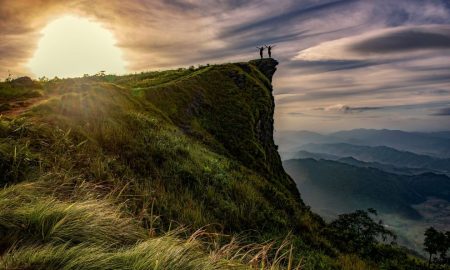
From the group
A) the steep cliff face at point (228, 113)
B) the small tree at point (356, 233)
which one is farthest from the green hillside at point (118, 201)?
the steep cliff face at point (228, 113)

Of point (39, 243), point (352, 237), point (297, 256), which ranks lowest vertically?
point (352, 237)

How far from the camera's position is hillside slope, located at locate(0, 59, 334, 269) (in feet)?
15.1

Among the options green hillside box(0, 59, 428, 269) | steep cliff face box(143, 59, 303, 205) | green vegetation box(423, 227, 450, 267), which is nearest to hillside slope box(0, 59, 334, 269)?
green hillside box(0, 59, 428, 269)

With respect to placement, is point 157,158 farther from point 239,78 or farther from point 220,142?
point 239,78

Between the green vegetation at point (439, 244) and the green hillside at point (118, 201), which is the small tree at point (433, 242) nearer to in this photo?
the green vegetation at point (439, 244)

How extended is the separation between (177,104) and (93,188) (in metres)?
22.0

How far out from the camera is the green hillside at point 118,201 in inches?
182

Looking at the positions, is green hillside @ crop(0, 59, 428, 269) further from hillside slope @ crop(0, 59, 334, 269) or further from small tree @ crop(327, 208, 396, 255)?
small tree @ crop(327, 208, 396, 255)

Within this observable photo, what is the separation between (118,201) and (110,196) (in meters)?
0.30

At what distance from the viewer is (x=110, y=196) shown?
7.74 metres

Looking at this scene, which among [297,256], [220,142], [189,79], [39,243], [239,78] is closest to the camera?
[39,243]

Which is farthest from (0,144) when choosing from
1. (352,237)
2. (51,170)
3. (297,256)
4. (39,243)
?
(352,237)

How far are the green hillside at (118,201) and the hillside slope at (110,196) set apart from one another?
0.08 feet

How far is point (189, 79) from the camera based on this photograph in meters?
37.6
